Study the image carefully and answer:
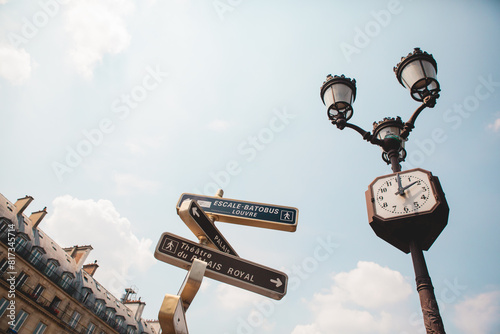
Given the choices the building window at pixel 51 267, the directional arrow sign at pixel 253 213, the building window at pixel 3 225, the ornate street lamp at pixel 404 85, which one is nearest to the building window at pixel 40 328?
the building window at pixel 51 267

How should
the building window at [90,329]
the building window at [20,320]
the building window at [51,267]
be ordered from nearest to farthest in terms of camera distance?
the building window at [20,320], the building window at [51,267], the building window at [90,329]

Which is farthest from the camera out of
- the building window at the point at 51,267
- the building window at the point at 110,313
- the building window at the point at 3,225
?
the building window at the point at 110,313

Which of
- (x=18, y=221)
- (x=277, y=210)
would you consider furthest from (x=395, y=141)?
(x=18, y=221)

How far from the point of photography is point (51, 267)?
76.4 feet

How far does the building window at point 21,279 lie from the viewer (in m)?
19.8

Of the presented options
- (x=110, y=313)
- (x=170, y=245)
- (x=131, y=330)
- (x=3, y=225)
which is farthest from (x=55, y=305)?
(x=170, y=245)

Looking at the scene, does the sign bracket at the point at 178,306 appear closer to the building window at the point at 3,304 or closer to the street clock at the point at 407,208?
the street clock at the point at 407,208

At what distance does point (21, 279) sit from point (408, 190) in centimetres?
2668

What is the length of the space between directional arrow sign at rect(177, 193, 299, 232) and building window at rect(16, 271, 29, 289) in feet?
77.3

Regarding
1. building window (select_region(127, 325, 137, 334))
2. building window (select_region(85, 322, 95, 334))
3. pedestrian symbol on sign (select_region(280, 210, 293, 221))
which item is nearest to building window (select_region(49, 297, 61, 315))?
building window (select_region(85, 322, 95, 334))

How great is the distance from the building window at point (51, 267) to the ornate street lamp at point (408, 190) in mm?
27430

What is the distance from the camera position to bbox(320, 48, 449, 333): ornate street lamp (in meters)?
2.64

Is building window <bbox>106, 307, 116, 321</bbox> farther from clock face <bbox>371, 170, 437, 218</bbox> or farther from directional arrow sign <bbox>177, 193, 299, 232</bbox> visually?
clock face <bbox>371, 170, 437, 218</bbox>

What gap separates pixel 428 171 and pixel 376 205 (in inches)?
29.1
